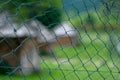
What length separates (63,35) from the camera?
11.5ft

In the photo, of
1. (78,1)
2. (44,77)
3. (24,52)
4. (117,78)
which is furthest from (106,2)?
(24,52)

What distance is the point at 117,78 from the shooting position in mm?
2725

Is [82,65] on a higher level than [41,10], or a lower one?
lower

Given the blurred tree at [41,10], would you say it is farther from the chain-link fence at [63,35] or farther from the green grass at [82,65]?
the green grass at [82,65]

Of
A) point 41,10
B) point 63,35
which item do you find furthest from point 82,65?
point 41,10

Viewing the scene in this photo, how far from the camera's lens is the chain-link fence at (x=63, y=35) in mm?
2748

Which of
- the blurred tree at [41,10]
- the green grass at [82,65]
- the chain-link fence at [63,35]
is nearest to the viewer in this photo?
the chain-link fence at [63,35]

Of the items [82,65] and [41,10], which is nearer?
[82,65]

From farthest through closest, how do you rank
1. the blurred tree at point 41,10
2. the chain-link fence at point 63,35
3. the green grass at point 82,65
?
the blurred tree at point 41,10, the green grass at point 82,65, the chain-link fence at point 63,35

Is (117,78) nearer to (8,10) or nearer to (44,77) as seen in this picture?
(44,77)

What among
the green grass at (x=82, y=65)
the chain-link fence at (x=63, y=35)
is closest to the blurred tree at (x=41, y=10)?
the chain-link fence at (x=63, y=35)

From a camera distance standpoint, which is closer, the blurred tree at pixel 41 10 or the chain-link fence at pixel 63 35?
the chain-link fence at pixel 63 35

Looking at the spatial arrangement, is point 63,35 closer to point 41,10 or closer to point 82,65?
point 41,10

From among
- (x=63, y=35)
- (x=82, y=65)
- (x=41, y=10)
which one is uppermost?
(x=41, y=10)
